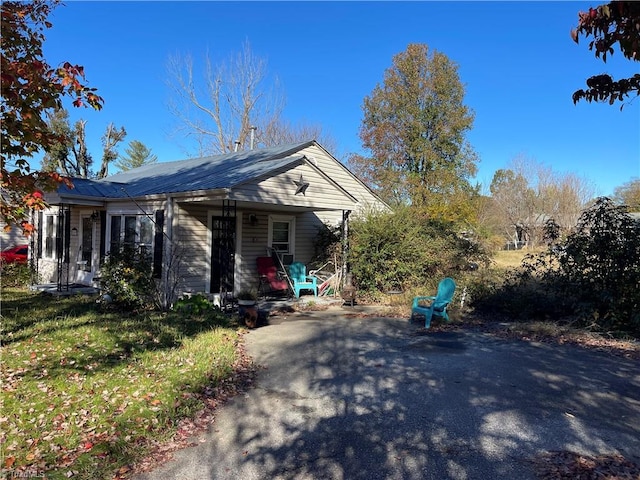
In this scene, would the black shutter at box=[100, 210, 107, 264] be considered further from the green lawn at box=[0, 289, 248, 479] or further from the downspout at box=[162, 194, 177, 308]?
the green lawn at box=[0, 289, 248, 479]

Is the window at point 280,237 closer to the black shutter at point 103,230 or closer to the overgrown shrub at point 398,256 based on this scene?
the overgrown shrub at point 398,256

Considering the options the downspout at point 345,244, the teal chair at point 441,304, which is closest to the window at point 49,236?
the downspout at point 345,244

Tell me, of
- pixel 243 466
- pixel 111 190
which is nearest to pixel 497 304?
pixel 243 466

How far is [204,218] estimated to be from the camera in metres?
11.4

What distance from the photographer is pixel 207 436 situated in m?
4.02

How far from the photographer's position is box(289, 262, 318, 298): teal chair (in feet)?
40.3

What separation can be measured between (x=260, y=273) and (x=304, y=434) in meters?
8.44

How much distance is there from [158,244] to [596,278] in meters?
9.51

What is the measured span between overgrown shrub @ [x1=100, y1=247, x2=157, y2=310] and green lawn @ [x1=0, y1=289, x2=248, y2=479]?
2.69 ft

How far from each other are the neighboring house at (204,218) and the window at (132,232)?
0.09ft

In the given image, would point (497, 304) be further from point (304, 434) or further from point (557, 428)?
point (304, 434)

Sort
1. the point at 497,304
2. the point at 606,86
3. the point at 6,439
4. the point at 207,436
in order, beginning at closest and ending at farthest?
the point at 606,86
the point at 6,439
the point at 207,436
the point at 497,304

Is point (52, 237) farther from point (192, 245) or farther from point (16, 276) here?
point (192, 245)

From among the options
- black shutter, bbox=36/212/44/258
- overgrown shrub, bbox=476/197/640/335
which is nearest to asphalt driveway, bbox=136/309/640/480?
overgrown shrub, bbox=476/197/640/335
